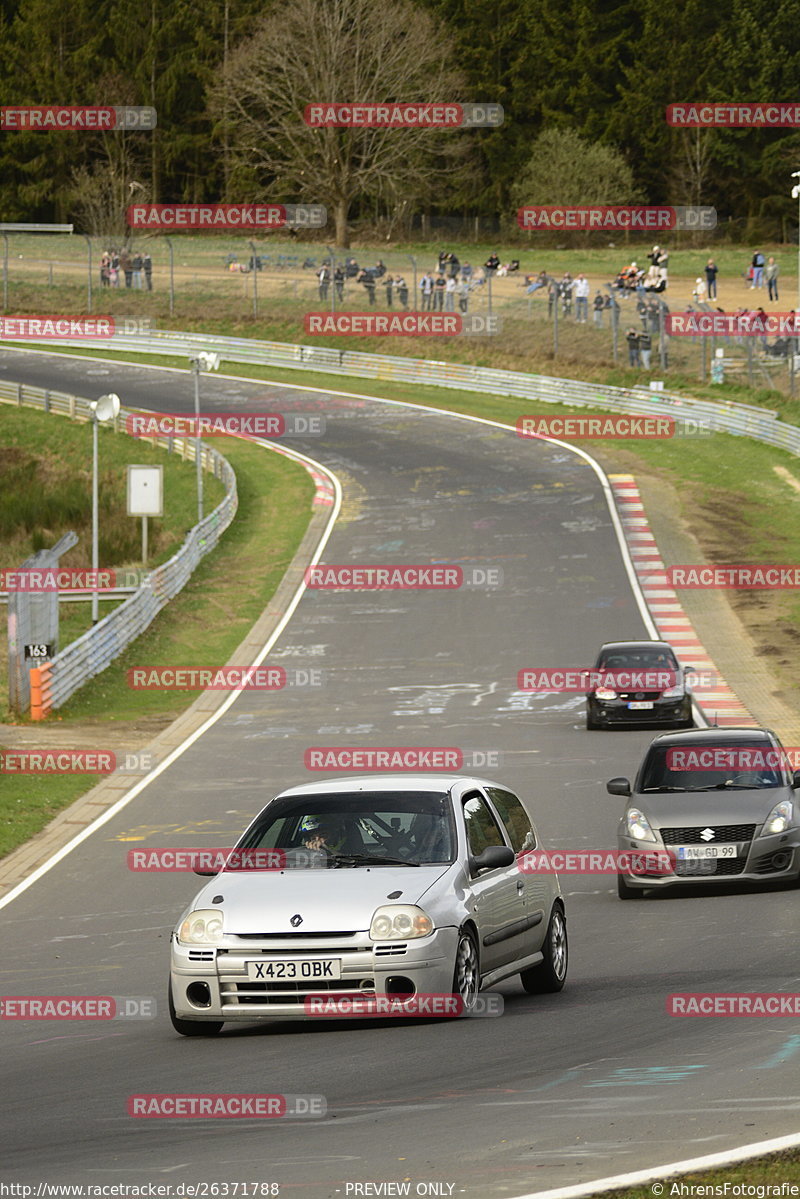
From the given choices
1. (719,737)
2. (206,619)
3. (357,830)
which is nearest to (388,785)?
(357,830)

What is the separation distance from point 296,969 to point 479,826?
6.60 ft

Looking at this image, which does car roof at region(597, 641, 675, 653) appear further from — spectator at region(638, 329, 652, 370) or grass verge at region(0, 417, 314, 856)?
spectator at region(638, 329, 652, 370)

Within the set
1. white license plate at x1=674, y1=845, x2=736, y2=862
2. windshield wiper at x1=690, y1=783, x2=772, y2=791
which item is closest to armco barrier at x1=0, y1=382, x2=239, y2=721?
windshield wiper at x1=690, y1=783, x2=772, y2=791

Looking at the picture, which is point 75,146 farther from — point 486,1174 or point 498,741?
point 486,1174

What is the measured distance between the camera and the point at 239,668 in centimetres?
3678

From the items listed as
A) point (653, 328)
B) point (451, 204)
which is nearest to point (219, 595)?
point (653, 328)

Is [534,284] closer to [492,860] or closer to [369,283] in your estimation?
[369,283]

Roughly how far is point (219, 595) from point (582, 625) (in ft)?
34.6

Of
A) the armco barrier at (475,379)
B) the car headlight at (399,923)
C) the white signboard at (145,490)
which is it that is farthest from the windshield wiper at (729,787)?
the armco barrier at (475,379)

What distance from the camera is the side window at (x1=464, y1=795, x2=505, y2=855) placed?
11.6 metres

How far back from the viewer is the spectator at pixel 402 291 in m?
75.2

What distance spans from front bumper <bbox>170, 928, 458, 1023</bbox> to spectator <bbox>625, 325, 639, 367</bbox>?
190ft

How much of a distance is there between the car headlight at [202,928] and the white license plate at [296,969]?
0.98 ft

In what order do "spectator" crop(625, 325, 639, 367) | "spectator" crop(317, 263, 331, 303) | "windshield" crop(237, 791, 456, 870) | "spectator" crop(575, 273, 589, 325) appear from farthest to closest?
"spectator" crop(317, 263, 331, 303) < "spectator" crop(575, 273, 589, 325) < "spectator" crop(625, 325, 639, 367) < "windshield" crop(237, 791, 456, 870)
